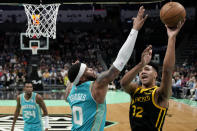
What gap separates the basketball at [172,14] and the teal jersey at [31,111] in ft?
10.7

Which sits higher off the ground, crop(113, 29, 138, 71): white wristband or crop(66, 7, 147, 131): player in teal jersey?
crop(113, 29, 138, 71): white wristband

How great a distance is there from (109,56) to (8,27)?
861 centimetres

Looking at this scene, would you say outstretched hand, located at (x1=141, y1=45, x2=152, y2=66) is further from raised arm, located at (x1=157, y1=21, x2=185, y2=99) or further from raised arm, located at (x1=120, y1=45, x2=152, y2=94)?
raised arm, located at (x1=157, y1=21, x2=185, y2=99)

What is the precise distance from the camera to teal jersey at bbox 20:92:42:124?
198 inches

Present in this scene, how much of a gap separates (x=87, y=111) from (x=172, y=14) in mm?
1239

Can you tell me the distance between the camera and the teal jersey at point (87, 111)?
2818 millimetres

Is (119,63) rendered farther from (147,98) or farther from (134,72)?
(147,98)

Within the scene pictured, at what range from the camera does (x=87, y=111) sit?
283cm

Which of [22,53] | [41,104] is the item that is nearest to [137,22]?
[41,104]

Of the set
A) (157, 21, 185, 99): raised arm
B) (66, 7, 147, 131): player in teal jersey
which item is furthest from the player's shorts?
(157, 21, 185, 99): raised arm

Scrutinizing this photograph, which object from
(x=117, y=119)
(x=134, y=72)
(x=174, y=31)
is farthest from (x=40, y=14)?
(x=174, y=31)

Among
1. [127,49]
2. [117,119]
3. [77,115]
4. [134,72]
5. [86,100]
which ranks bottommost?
[117,119]

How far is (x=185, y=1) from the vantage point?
23.6 metres

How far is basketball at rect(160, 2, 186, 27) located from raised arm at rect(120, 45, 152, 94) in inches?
12.5
